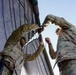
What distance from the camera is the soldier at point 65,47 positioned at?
2183 mm

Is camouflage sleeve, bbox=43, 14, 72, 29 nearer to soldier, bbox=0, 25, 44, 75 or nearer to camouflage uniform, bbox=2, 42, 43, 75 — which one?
soldier, bbox=0, 25, 44, 75

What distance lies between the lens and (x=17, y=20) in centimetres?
342

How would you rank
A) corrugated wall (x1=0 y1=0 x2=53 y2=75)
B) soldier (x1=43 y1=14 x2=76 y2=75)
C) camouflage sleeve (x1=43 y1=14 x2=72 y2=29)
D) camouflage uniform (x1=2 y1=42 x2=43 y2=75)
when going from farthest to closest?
corrugated wall (x1=0 y1=0 x2=53 y2=75)
camouflage sleeve (x1=43 y1=14 x2=72 y2=29)
camouflage uniform (x1=2 y1=42 x2=43 y2=75)
soldier (x1=43 y1=14 x2=76 y2=75)

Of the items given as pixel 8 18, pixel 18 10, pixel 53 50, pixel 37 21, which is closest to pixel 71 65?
pixel 53 50

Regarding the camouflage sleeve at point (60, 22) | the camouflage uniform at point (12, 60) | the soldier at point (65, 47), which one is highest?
the camouflage sleeve at point (60, 22)

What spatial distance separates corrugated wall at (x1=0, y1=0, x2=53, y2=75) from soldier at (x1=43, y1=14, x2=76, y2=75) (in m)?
0.57

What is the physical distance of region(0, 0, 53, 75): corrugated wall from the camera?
3029 millimetres

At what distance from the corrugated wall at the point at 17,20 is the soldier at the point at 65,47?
57 centimetres

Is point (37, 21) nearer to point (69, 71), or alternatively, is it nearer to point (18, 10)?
point (18, 10)

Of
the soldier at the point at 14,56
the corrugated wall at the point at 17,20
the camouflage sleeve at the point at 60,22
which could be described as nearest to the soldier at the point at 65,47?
the camouflage sleeve at the point at 60,22

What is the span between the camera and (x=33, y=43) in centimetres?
392

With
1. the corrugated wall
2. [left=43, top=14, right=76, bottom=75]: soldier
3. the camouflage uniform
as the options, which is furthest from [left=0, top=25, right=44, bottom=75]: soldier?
[left=43, top=14, right=76, bottom=75]: soldier

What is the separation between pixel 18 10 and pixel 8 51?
1.13m

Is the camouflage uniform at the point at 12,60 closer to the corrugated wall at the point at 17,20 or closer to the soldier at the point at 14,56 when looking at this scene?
the soldier at the point at 14,56
